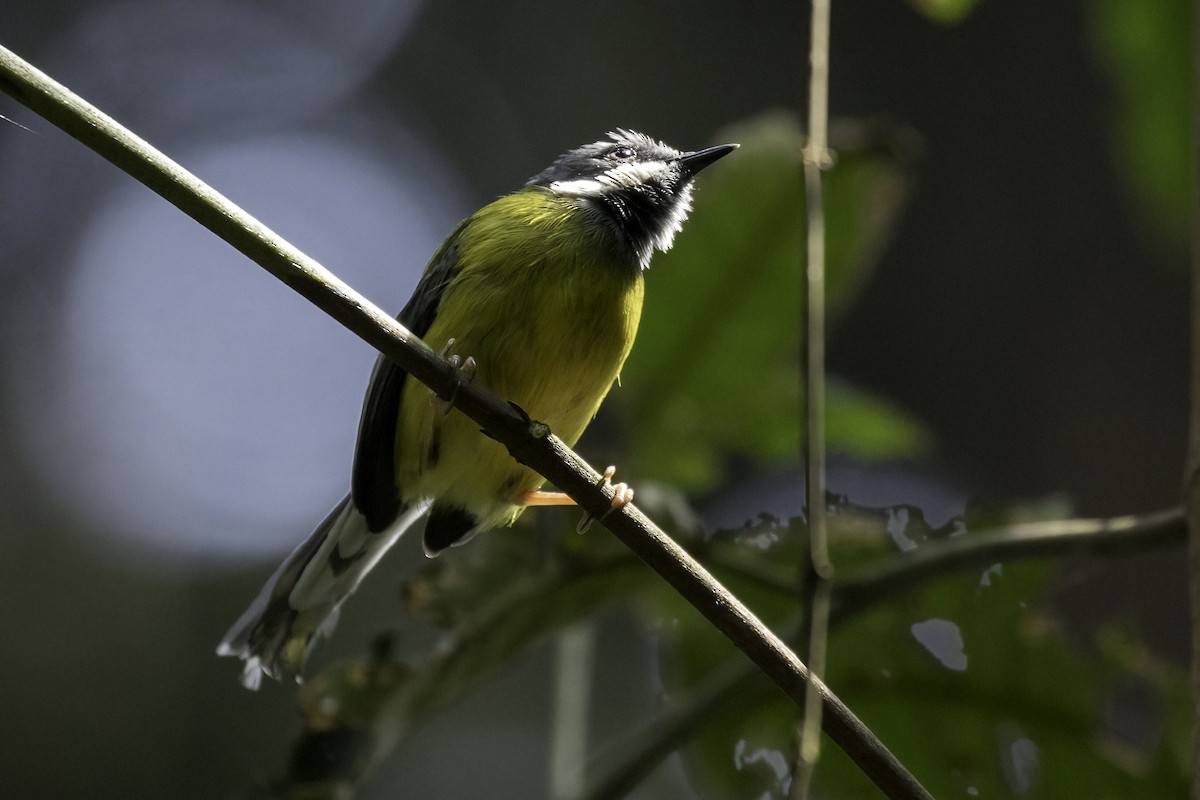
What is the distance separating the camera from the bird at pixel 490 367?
2504 millimetres

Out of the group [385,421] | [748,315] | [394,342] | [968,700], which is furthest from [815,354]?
[385,421]

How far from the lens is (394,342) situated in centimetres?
140

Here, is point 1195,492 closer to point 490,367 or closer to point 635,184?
point 490,367

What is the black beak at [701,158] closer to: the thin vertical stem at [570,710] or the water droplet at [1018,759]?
the thin vertical stem at [570,710]

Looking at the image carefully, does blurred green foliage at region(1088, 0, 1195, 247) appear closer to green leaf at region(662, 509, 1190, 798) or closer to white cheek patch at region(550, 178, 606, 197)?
green leaf at region(662, 509, 1190, 798)

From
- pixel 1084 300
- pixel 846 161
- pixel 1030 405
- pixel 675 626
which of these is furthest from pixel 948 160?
pixel 675 626

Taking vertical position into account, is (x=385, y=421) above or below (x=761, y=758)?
above

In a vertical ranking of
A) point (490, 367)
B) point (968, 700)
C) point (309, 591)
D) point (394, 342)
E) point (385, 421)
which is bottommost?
point (968, 700)

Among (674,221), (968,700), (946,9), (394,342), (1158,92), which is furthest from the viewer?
(674,221)

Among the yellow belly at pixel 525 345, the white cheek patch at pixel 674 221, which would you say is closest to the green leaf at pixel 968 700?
the yellow belly at pixel 525 345

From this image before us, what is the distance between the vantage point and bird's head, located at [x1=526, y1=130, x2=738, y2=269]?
9.36ft

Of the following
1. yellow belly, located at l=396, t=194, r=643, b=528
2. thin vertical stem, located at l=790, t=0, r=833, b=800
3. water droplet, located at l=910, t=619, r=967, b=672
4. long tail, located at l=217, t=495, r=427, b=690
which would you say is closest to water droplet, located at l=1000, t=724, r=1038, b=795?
water droplet, located at l=910, t=619, r=967, b=672

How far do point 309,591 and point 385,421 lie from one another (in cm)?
45

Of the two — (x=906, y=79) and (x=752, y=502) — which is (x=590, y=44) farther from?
(x=752, y=502)
